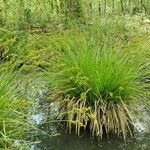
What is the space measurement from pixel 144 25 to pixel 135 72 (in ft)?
11.3

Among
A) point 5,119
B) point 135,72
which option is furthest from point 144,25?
point 5,119

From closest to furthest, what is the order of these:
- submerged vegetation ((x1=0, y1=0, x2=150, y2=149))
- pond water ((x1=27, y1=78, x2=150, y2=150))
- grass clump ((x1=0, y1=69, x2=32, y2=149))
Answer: grass clump ((x1=0, y1=69, x2=32, y2=149)), submerged vegetation ((x1=0, y1=0, x2=150, y2=149)), pond water ((x1=27, y1=78, x2=150, y2=150))

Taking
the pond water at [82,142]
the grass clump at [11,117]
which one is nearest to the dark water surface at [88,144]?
the pond water at [82,142]

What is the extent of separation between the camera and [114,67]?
488cm

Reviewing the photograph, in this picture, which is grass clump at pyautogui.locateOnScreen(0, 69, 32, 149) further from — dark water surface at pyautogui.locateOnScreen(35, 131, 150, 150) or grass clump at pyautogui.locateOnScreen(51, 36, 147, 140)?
grass clump at pyautogui.locateOnScreen(51, 36, 147, 140)

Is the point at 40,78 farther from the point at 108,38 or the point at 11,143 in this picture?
the point at 11,143

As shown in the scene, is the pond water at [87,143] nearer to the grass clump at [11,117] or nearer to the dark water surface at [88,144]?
the dark water surface at [88,144]

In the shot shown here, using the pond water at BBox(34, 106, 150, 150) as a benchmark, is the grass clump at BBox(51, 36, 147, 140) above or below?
above

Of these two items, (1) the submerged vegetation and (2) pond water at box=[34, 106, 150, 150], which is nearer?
(1) the submerged vegetation

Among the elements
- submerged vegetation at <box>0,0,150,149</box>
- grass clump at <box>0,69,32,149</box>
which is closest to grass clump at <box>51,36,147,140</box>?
submerged vegetation at <box>0,0,150,149</box>

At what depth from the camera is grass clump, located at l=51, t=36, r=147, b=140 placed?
480 centimetres

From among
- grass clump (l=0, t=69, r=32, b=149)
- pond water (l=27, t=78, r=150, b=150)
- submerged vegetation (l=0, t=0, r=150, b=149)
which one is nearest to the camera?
grass clump (l=0, t=69, r=32, b=149)

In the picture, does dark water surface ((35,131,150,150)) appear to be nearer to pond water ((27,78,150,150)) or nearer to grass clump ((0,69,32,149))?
pond water ((27,78,150,150))

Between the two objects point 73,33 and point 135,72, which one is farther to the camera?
point 73,33
